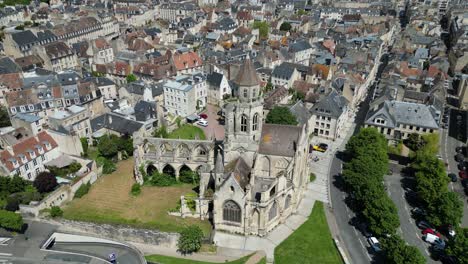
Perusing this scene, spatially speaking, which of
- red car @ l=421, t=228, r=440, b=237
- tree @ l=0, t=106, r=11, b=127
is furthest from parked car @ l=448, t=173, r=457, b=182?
tree @ l=0, t=106, r=11, b=127

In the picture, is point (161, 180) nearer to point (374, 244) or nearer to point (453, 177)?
point (374, 244)

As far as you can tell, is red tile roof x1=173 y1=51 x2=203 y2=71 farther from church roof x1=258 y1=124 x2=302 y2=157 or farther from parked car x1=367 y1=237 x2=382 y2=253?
parked car x1=367 y1=237 x2=382 y2=253

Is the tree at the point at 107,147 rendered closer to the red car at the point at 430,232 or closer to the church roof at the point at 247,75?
the church roof at the point at 247,75

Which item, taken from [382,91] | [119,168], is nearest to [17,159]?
[119,168]

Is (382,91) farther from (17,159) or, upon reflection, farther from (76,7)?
(76,7)

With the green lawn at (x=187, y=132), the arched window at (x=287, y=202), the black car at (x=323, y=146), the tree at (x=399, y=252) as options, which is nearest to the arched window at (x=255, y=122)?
the arched window at (x=287, y=202)

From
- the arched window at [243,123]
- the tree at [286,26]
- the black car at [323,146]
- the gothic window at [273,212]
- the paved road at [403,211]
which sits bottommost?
the paved road at [403,211]

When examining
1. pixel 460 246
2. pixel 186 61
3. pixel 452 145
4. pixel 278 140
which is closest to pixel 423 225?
pixel 460 246
